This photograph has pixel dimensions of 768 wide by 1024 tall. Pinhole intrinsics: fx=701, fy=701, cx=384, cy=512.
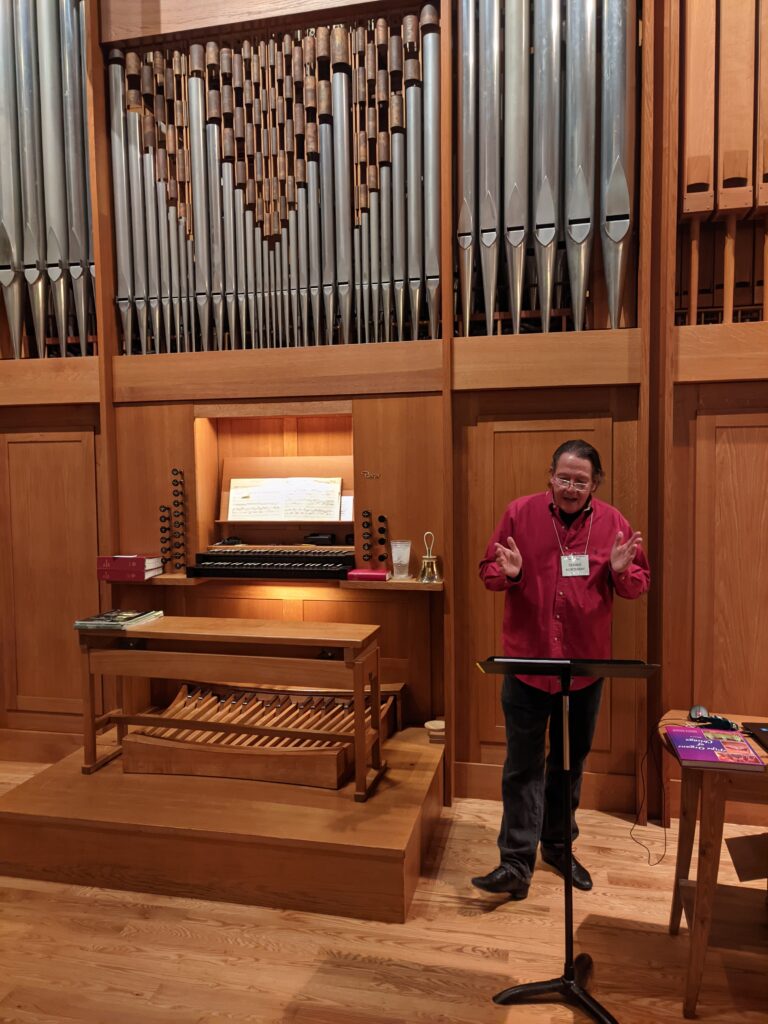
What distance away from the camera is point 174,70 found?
11.7 ft

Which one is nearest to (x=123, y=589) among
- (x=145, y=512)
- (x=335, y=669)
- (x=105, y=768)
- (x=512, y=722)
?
(x=145, y=512)

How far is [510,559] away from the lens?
2.58 meters

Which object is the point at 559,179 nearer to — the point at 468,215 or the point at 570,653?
the point at 468,215

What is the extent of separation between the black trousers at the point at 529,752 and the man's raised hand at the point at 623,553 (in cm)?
49

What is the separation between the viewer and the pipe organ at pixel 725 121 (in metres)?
2.99

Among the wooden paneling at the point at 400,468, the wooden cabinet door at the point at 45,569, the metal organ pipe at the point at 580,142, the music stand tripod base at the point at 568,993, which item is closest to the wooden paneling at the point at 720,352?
the metal organ pipe at the point at 580,142

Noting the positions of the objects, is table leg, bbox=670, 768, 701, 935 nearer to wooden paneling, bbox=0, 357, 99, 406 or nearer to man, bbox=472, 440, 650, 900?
man, bbox=472, 440, 650, 900

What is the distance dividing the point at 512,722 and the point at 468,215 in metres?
2.25

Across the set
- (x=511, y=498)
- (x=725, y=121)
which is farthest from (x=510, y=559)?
(x=725, y=121)

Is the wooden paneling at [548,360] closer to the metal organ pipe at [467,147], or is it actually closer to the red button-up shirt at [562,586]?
the metal organ pipe at [467,147]

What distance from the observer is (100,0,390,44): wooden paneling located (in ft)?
10.9

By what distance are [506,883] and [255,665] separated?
1.30 meters

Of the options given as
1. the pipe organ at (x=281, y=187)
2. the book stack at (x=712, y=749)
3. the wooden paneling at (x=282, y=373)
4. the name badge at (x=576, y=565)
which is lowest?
the book stack at (x=712, y=749)

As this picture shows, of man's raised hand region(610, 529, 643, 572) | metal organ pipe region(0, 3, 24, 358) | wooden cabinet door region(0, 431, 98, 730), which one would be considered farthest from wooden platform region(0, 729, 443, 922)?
metal organ pipe region(0, 3, 24, 358)
